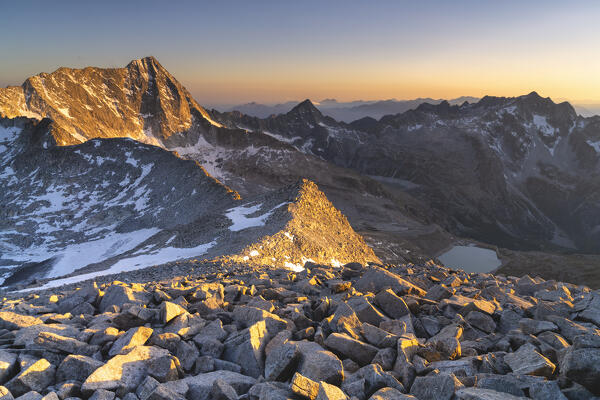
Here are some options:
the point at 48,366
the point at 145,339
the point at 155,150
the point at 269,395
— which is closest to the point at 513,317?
the point at 269,395

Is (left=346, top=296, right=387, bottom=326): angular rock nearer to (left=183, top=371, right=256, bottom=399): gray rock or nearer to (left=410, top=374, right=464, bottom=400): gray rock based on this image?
(left=410, top=374, right=464, bottom=400): gray rock

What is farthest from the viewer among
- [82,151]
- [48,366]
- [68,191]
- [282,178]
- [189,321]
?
[282,178]

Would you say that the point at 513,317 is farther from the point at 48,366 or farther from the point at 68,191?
the point at 68,191

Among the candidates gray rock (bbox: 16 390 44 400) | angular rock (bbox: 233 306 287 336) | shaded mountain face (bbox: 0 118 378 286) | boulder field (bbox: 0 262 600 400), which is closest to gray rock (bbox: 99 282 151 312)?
boulder field (bbox: 0 262 600 400)

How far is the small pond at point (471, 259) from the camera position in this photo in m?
125

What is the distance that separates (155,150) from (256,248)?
68.9 m

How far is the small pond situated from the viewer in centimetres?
12453

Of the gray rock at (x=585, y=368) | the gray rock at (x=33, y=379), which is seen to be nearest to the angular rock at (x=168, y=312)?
the gray rock at (x=33, y=379)

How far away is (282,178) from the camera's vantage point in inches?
7333

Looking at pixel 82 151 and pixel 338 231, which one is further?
pixel 82 151

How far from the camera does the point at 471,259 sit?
436ft

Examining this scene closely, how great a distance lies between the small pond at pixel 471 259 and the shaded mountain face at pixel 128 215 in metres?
87.6

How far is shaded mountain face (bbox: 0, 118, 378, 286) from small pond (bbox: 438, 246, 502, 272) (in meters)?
87.6

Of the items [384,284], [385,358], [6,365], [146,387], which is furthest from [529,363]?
[6,365]
